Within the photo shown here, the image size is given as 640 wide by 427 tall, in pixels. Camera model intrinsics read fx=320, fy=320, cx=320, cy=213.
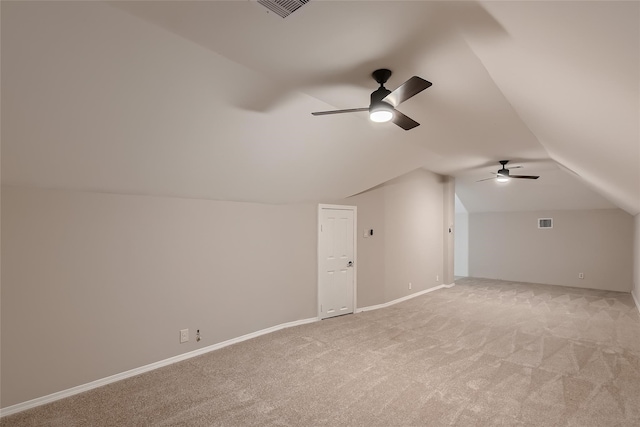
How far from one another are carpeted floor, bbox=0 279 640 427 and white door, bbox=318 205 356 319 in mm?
411

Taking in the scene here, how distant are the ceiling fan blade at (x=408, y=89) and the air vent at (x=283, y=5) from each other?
873mm

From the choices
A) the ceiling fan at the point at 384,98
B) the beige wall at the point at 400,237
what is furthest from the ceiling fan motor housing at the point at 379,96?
the beige wall at the point at 400,237

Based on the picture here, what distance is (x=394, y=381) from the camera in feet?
10.3

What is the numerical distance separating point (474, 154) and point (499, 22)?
427cm

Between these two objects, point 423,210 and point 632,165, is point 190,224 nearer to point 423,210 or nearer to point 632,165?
point 632,165

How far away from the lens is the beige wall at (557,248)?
7809 millimetres

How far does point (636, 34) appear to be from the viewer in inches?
48.0

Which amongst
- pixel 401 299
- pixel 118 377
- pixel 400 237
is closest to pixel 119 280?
pixel 118 377

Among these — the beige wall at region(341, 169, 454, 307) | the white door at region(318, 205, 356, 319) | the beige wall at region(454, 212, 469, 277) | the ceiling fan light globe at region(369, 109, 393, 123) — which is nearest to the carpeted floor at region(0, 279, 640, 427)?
the white door at region(318, 205, 356, 319)

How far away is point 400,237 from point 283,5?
5575 mm

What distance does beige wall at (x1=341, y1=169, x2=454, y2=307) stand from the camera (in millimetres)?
5992

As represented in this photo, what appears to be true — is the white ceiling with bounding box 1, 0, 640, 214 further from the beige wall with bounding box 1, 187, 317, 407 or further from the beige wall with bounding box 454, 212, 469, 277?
the beige wall with bounding box 454, 212, 469, 277

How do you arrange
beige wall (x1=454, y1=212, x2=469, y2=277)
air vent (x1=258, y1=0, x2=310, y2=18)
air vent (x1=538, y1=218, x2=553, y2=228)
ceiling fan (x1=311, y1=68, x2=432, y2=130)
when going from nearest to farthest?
air vent (x1=258, y1=0, x2=310, y2=18)
ceiling fan (x1=311, y1=68, x2=432, y2=130)
air vent (x1=538, y1=218, x2=553, y2=228)
beige wall (x1=454, y1=212, x2=469, y2=277)

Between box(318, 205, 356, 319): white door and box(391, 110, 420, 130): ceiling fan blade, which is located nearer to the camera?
box(391, 110, 420, 130): ceiling fan blade
